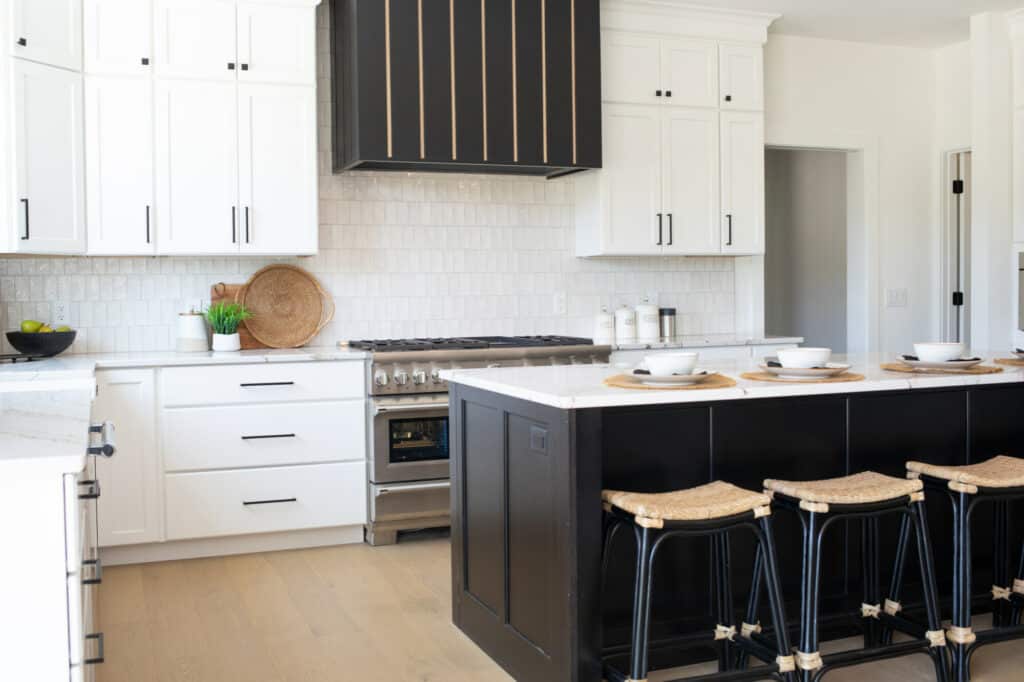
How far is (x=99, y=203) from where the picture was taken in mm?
4645

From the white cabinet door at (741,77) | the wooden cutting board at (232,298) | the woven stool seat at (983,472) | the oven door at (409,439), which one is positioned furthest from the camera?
the white cabinet door at (741,77)

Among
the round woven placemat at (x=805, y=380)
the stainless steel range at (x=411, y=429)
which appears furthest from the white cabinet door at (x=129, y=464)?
the round woven placemat at (x=805, y=380)

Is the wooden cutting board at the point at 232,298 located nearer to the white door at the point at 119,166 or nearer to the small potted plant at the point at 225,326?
the small potted plant at the point at 225,326

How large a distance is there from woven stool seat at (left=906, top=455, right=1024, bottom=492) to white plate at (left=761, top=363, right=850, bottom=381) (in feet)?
1.14

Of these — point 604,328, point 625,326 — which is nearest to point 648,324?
point 625,326

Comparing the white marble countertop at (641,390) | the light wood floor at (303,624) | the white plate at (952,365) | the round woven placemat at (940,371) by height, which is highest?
the white plate at (952,365)

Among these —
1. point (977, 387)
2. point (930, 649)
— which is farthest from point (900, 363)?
point (930, 649)

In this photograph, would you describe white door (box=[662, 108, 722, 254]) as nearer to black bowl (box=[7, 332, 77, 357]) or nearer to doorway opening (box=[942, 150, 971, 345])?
doorway opening (box=[942, 150, 971, 345])

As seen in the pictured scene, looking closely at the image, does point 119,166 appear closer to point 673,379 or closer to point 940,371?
point 673,379

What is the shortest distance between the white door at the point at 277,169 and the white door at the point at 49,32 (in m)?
0.72

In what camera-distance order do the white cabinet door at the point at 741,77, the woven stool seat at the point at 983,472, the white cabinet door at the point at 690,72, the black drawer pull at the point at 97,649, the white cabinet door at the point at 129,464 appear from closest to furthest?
the black drawer pull at the point at 97,649, the woven stool seat at the point at 983,472, the white cabinet door at the point at 129,464, the white cabinet door at the point at 690,72, the white cabinet door at the point at 741,77

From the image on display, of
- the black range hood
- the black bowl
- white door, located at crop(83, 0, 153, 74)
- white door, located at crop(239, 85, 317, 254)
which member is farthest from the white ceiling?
the black bowl

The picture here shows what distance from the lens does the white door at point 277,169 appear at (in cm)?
488

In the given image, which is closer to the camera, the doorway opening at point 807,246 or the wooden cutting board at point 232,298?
the wooden cutting board at point 232,298
